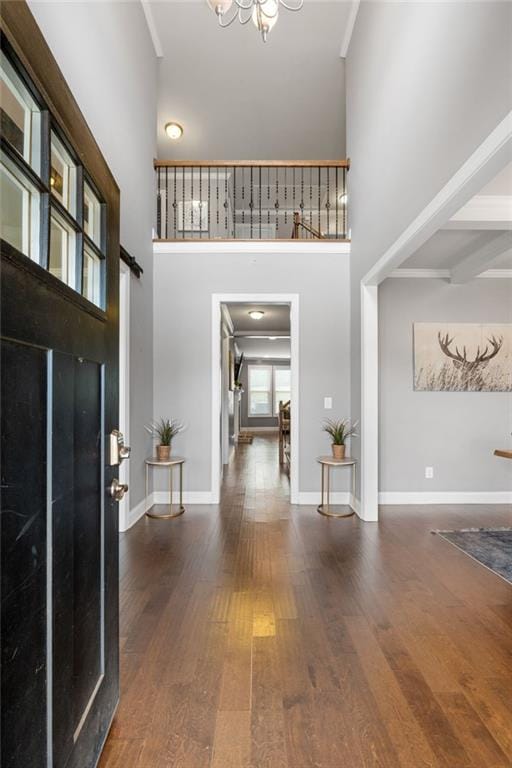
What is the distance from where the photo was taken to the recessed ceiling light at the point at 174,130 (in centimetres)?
590

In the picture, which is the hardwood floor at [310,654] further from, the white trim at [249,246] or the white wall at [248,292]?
the white trim at [249,246]

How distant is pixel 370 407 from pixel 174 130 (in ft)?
16.3

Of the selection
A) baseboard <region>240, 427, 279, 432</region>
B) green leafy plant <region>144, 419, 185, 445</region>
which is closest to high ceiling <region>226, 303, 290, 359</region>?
green leafy plant <region>144, 419, 185, 445</region>

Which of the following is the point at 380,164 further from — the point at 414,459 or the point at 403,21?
the point at 414,459

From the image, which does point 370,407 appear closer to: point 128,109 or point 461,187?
point 461,187

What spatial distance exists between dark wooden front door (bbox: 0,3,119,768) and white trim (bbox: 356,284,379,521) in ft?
9.54

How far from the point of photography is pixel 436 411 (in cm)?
459

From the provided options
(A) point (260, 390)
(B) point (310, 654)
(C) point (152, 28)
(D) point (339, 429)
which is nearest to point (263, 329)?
(A) point (260, 390)

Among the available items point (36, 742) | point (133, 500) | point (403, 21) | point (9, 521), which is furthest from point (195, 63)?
point (36, 742)

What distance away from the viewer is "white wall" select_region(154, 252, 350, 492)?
451cm

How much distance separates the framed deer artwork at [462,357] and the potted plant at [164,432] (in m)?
2.70

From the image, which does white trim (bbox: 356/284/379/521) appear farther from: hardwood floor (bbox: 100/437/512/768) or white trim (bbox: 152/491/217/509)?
white trim (bbox: 152/491/217/509)

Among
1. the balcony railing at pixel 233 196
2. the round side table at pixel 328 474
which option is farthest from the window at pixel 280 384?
the round side table at pixel 328 474

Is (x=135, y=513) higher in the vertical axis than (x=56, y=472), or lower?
lower
